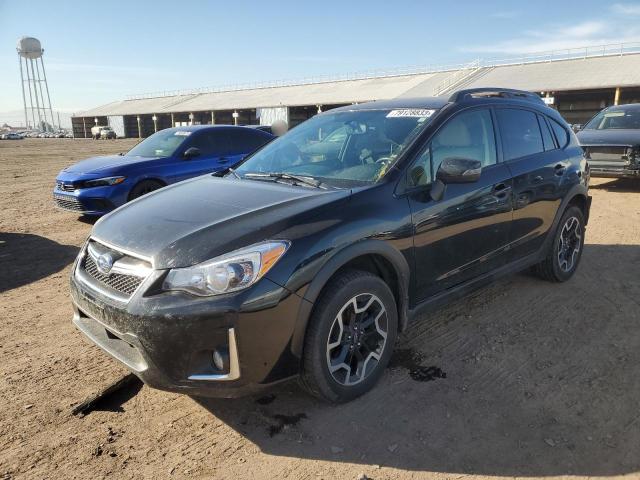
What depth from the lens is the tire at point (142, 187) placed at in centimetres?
765

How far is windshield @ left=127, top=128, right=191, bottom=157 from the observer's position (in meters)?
8.31

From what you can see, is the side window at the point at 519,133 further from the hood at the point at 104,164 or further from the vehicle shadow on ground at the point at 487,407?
the hood at the point at 104,164

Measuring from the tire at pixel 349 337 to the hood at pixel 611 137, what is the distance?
8.99m

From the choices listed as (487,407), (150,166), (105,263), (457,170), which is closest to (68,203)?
(150,166)

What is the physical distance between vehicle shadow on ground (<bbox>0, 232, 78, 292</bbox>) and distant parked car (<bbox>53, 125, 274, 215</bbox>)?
0.92 meters

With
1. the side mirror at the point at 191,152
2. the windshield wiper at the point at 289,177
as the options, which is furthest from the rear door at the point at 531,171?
the side mirror at the point at 191,152

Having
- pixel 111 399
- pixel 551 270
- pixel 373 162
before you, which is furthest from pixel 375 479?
pixel 551 270

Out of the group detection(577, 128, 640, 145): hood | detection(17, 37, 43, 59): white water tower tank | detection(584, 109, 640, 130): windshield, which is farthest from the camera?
detection(17, 37, 43, 59): white water tower tank

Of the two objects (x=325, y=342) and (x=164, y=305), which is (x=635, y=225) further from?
(x=164, y=305)

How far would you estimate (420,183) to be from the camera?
334 centimetres

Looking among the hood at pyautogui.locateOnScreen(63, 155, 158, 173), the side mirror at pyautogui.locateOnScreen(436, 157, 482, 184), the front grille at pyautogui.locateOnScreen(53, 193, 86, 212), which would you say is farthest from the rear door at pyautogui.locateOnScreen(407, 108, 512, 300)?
the front grille at pyautogui.locateOnScreen(53, 193, 86, 212)

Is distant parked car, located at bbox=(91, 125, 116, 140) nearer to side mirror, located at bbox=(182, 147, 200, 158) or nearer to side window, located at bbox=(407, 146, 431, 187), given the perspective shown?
side mirror, located at bbox=(182, 147, 200, 158)

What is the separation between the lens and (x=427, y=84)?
145 feet

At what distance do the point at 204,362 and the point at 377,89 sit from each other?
154ft
